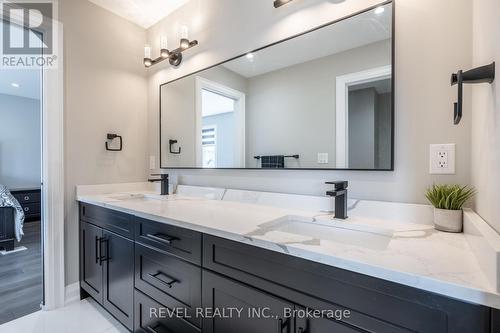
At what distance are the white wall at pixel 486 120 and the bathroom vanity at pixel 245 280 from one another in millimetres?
290

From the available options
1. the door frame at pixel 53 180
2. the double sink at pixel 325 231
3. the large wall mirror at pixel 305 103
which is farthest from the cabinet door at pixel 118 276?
the double sink at pixel 325 231

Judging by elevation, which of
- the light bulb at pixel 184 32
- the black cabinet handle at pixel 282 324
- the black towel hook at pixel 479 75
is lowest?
the black cabinet handle at pixel 282 324

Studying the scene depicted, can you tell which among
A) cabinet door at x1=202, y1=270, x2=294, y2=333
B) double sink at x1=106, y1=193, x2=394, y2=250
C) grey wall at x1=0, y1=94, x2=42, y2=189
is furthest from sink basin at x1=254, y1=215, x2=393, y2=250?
grey wall at x1=0, y1=94, x2=42, y2=189

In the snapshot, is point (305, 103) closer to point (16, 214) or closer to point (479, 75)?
point (479, 75)

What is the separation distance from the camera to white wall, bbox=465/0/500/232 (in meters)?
0.69

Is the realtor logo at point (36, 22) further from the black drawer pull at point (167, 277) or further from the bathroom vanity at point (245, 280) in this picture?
the black drawer pull at point (167, 277)

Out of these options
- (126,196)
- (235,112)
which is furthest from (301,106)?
(126,196)

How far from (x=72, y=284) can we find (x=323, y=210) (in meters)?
2.07

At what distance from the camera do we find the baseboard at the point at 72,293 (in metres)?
1.94

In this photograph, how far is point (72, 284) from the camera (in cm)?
197

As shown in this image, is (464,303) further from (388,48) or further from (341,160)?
(388,48)

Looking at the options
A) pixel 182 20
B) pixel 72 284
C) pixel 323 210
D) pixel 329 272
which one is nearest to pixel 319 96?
pixel 323 210

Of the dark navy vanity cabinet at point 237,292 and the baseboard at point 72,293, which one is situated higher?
the dark navy vanity cabinet at point 237,292

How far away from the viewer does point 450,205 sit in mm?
954
